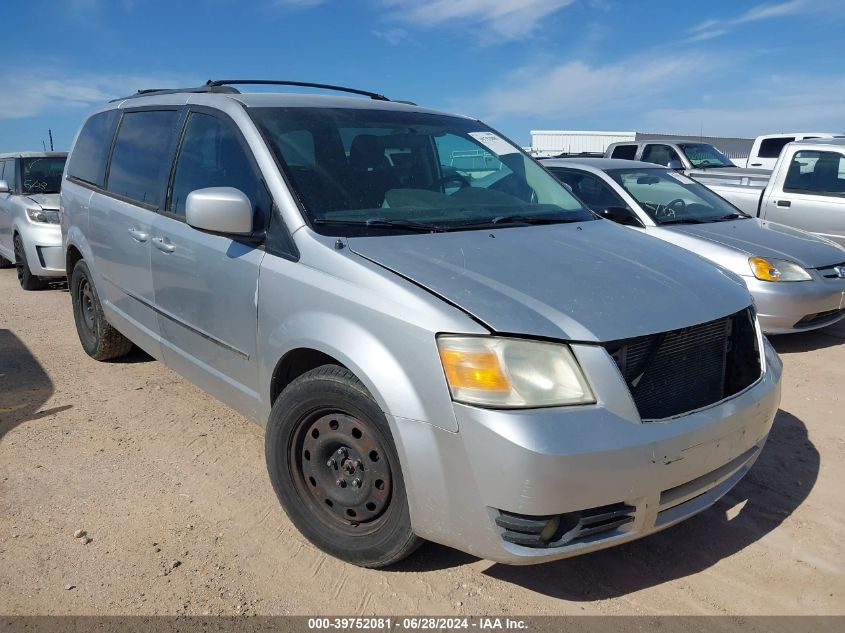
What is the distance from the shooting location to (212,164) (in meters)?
3.53

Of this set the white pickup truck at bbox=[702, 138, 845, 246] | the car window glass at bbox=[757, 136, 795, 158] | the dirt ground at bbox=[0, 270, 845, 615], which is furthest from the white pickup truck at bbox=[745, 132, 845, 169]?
the dirt ground at bbox=[0, 270, 845, 615]

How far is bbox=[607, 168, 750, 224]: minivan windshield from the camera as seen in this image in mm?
6613

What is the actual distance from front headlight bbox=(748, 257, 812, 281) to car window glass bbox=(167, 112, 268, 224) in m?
4.14

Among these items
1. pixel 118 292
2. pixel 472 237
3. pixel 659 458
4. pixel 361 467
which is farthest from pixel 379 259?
pixel 118 292

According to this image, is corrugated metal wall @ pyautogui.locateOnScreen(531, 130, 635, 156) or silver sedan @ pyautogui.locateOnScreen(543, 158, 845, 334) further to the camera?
corrugated metal wall @ pyautogui.locateOnScreen(531, 130, 635, 156)

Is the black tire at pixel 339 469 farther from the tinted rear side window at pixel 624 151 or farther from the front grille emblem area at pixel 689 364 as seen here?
the tinted rear side window at pixel 624 151

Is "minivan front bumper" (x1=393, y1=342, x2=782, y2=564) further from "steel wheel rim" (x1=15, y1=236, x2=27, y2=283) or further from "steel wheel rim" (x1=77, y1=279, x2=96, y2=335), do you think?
"steel wheel rim" (x1=15, y1=236, x2=27, y2=283)

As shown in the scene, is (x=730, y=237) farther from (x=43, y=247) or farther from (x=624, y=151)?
(x=624, y=151)

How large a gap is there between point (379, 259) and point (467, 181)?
3.81 feet

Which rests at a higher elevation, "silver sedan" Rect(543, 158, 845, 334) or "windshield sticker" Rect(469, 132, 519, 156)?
"windshield sticker" Rect(469, 132, 519, 156)

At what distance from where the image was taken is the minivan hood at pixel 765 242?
5.91 metres

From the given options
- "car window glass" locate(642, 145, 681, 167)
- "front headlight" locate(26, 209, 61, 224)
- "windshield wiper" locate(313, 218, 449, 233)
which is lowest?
"front headlight" locate(26, 209, 61, 224)

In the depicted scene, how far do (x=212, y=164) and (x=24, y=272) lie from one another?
6.27 meters

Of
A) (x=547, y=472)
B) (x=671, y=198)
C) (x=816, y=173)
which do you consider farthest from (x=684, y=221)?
(x=547, y=472)
